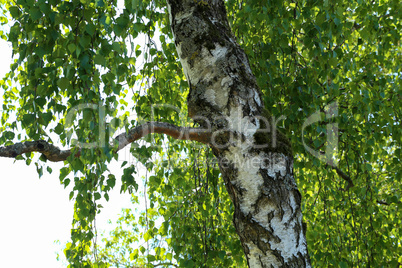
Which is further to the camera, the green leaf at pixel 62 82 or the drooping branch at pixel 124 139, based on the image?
the drooping branch at pixel 124 139

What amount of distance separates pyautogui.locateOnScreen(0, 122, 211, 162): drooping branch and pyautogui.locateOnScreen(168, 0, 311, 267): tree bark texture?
0.06 m

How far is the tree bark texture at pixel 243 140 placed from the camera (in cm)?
140

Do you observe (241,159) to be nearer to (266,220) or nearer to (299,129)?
(266,220)

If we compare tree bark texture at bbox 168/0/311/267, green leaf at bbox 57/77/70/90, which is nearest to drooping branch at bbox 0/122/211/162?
tree bark texture at bbox 168/0/311/267

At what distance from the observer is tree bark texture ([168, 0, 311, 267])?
140cm

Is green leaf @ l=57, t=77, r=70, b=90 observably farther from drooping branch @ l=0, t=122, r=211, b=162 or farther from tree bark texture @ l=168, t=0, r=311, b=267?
tree bark texture @ l=168, t=0, r=311, b=267

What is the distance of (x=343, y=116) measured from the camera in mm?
2334

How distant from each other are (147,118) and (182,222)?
0.67 metres

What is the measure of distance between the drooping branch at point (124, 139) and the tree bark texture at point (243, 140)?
0.06m

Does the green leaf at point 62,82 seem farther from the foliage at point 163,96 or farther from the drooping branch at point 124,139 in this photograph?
the drooping branch at point 124,139

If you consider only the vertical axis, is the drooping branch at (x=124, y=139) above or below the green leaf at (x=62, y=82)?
below

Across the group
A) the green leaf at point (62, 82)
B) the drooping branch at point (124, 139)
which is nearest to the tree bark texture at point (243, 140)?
the drooping branch at point (124, 139)

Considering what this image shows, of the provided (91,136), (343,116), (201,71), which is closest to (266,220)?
(201,71)

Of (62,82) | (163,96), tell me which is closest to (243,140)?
(62,82)
